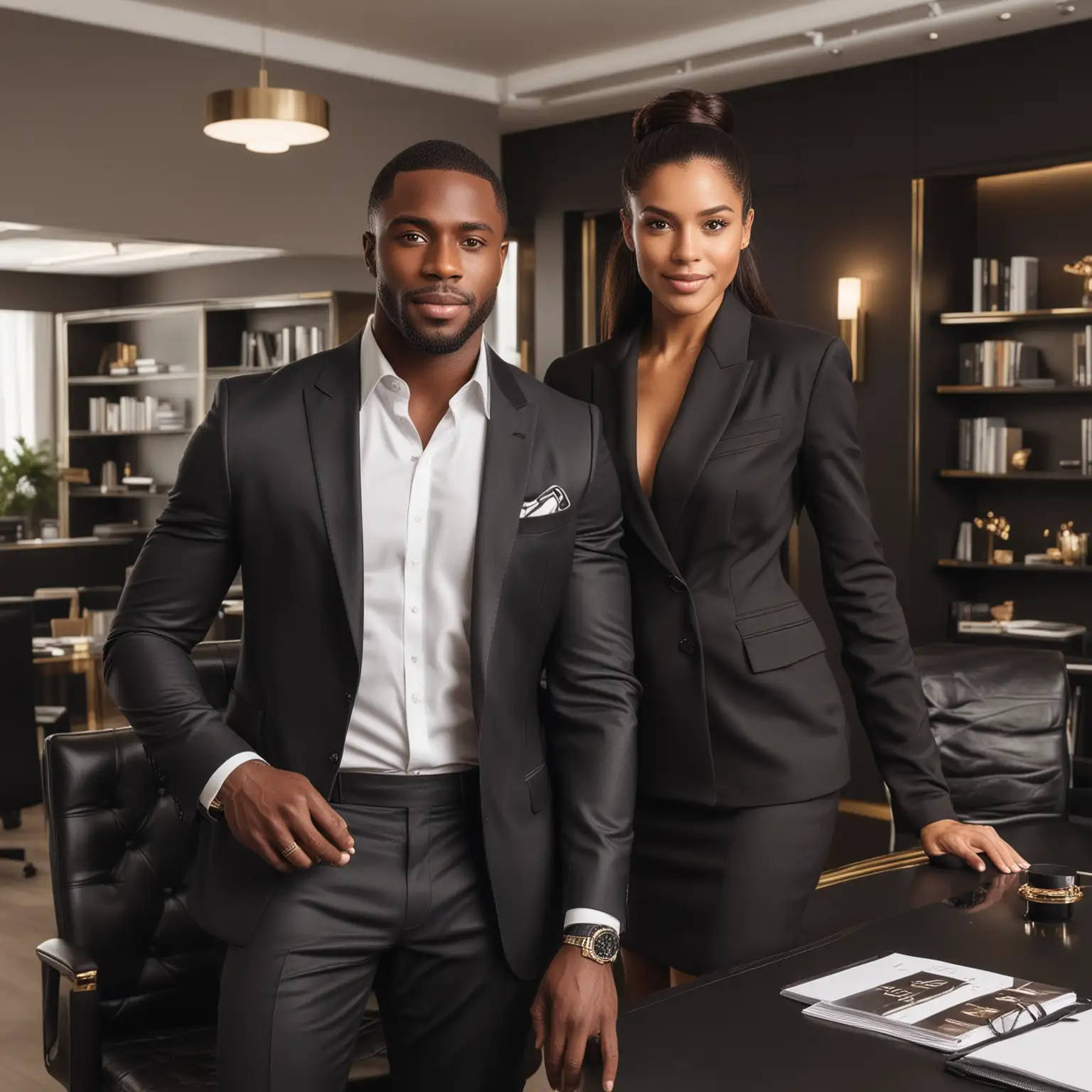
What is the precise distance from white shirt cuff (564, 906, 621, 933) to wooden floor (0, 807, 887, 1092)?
197 centimetres

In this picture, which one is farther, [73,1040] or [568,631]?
[73,1040]

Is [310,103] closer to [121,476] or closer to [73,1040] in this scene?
[73,1040]

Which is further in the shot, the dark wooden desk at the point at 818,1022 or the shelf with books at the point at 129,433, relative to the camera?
the shelf with books at the point at 129,433

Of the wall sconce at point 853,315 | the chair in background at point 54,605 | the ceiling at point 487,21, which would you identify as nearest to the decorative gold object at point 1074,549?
the wall sconce at point 853,315

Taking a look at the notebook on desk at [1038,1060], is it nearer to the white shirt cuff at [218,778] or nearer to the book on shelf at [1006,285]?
the white shirt cuff at [218,778]

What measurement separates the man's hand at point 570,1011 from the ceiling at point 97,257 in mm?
8347

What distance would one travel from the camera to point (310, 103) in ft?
17.5

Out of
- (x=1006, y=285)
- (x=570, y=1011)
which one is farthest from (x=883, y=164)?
(x=570, y=1011)

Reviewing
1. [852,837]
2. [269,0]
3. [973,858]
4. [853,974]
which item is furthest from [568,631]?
[269,0]

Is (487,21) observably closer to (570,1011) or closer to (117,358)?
(570,1011)

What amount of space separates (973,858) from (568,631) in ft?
2.20

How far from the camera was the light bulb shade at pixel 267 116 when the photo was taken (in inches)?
206

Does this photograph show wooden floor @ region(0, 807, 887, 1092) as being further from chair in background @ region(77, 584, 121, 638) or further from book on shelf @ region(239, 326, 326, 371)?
book on shelf @ region(239, 326, 326, 371)

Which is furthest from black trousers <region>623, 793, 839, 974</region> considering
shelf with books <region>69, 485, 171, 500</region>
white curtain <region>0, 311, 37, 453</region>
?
white curtain <region>0, 311, 37, 453</region>
